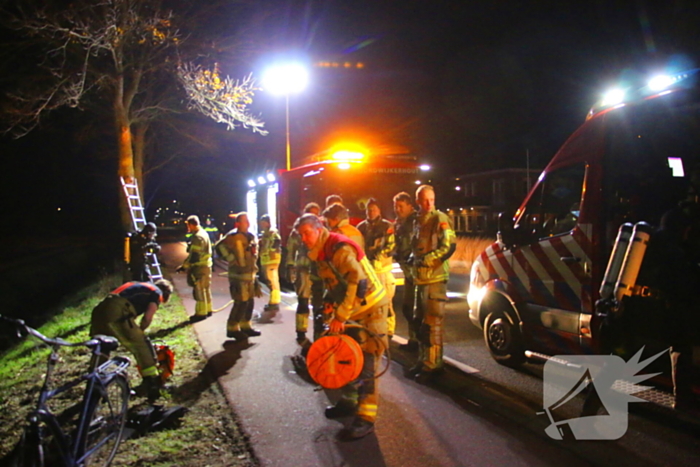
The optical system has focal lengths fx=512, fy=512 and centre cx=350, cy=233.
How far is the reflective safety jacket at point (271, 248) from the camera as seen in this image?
9906mm

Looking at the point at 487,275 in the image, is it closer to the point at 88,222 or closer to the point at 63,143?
the point at 63,143

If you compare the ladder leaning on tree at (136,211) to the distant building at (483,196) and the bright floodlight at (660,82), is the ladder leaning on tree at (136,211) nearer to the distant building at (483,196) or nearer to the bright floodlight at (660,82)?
the bright floodlight at (660,82)

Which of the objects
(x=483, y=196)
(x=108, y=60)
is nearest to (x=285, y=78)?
(x=108, y=60)

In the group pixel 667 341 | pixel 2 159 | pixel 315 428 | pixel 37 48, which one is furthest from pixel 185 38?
pixel 2 159

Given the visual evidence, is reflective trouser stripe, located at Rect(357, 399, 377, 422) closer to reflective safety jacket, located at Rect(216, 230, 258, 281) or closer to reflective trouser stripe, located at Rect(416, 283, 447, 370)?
reflective trouser stripe, located at Rect(416, 283, 447, 370)

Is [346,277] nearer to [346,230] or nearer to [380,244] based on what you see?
[346,230]

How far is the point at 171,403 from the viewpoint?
15.8 feet

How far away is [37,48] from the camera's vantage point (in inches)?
491

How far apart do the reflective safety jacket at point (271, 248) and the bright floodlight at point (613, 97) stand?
256 inches

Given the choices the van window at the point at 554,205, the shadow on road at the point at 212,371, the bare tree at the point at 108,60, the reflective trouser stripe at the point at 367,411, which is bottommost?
the shadow on road at the point at 212,371

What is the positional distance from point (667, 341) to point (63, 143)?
26983mm

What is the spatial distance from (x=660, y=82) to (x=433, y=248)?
8.27ft

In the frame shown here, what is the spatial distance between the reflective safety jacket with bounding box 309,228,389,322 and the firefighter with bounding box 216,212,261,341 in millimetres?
3158

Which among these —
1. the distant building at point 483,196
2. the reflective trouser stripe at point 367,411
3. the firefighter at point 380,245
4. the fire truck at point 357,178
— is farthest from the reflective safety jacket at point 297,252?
the distant building at point 483,196
